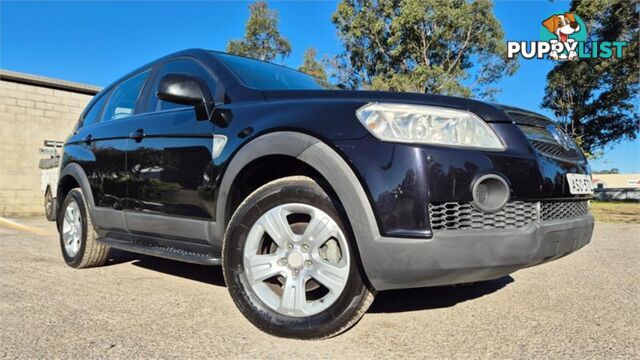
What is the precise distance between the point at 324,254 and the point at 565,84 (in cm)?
2547

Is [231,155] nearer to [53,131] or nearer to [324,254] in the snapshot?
[324,254]

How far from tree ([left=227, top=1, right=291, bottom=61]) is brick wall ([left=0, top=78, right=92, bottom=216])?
43.5 ft

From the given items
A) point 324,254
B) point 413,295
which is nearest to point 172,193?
point 324,254

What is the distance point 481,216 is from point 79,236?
11.6 feet

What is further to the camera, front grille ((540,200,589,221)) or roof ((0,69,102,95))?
roof ((0,69,102,95))

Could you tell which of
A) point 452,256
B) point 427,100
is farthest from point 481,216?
point 427,100

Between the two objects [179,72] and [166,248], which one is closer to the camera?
[166,248]

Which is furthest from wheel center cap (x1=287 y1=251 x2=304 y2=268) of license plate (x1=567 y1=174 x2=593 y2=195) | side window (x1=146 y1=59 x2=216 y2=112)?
license plate (x1=567 y1=174 x2=593 y2=195)

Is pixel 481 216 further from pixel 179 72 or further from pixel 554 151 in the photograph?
pixel 179 72

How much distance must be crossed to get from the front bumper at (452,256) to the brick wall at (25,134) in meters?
13.1

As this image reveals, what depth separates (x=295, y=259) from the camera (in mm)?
2307

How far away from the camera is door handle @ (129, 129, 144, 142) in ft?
10.9

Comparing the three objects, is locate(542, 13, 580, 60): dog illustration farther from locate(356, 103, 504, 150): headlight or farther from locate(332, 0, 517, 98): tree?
locate(356, 103, 504, 150): headlight

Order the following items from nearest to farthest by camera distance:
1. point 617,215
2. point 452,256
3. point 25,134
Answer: point 452,256, point 617,215, point 25,134
